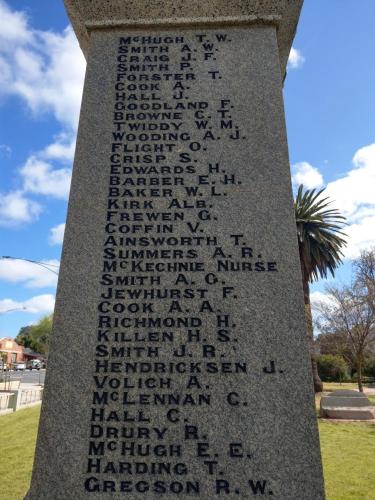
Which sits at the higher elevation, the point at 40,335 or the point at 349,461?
the point at 40,335

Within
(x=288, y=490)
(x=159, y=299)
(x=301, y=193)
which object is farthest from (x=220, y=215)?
(x=301, y=193)

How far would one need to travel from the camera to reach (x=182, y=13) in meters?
4.42

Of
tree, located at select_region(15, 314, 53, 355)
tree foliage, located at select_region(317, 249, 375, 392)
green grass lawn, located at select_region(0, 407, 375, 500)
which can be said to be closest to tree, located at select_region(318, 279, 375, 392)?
tree foliage, located at select_region(317, 249, 375, 392)

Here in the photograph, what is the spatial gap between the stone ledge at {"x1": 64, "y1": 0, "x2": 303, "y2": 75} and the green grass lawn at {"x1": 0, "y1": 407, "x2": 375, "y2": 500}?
20.4ft

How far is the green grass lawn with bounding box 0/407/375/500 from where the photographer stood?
607 cm

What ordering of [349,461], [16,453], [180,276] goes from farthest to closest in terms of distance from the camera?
1. [16,453]
2. [349,461]
3. [180,276]

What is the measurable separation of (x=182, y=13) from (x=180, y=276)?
3.00 meters

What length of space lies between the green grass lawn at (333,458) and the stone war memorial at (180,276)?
3.80 meters

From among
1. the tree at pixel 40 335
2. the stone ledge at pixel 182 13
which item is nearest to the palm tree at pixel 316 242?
the stone ledge at pixel 182 13

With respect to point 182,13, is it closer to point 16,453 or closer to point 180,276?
point 180,276

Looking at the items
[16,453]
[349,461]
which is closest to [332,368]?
[349,461]

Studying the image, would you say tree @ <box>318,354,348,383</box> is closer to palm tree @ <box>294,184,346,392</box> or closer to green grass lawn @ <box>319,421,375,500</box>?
palm tree @ <box>294,184,346,392</box>

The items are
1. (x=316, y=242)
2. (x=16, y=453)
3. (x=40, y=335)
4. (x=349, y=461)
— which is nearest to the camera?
(x=349, y=461)

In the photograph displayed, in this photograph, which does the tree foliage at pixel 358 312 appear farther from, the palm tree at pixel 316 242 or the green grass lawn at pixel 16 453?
the green grass lawn at pixel 16 453
